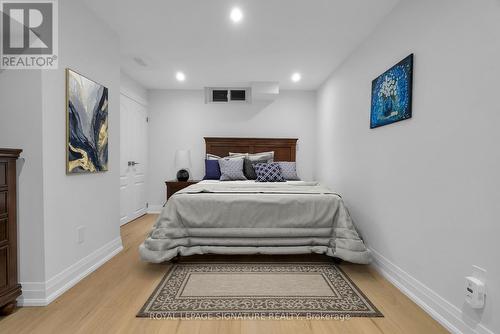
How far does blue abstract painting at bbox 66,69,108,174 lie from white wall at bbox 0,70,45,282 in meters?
0.25

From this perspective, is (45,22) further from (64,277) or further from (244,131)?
(244,131)

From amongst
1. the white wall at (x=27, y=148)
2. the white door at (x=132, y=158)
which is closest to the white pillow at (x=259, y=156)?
the white door at (x=132, y=158)

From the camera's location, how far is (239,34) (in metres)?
2.82

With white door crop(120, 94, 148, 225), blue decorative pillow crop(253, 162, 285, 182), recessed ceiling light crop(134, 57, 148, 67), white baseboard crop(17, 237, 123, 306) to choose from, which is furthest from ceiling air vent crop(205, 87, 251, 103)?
white baseboard crop(17, 237, 123, 306)

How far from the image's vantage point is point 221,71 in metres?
4.00

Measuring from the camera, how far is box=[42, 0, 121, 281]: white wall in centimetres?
193

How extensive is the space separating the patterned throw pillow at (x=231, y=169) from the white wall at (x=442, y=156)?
1956 millimetres

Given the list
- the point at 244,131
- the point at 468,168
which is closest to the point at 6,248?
the point at 468,168

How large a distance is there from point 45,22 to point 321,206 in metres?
2.77

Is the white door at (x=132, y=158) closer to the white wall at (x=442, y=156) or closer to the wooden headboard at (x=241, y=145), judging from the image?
the wooden headboard at (x=241, y=145)

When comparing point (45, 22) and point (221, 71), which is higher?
point (221, 71)

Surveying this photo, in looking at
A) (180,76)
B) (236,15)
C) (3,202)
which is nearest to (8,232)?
(3,202)

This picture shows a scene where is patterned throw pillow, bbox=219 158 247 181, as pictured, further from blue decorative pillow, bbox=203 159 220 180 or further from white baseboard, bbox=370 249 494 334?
white baseboard, bbox=370 249 494 334

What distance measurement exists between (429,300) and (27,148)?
9.78 feet
